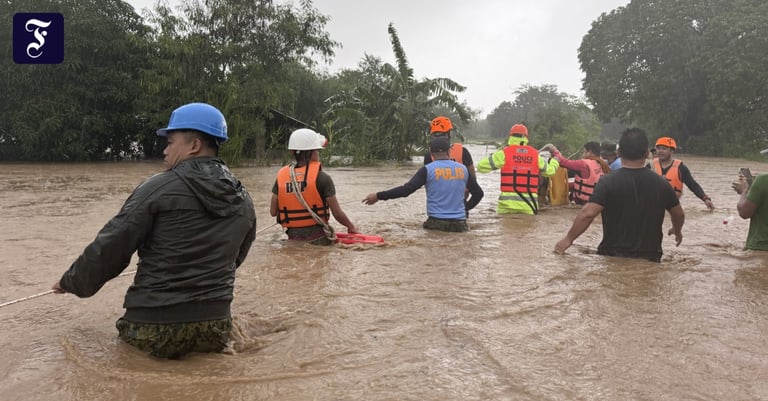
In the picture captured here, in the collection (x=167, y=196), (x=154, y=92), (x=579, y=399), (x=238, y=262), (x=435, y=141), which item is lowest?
(x=579, y=399)

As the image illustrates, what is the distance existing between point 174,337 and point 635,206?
13.9 ft

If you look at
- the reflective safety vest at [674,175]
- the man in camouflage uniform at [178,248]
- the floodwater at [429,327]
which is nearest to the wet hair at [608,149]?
the reflective safety vest at [674,175]

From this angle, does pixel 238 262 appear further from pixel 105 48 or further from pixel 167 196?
pixel 105 48

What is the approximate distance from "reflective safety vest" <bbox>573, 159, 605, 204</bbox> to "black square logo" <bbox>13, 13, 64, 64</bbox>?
2064 centimetres

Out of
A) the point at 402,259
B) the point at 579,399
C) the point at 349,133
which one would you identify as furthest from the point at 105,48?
the point at 579,399

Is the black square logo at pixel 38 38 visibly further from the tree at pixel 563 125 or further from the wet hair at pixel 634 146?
the tree at pixel 563 125

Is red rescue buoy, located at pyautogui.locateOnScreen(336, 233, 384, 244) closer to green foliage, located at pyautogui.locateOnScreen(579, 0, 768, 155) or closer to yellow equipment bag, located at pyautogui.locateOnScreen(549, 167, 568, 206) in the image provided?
yellow equipment bag, located at pyautogui.locateOnScreen(549, 167, 568, 206)

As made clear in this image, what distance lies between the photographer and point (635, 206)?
16.9 ft

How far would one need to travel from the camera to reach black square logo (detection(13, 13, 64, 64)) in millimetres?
20763

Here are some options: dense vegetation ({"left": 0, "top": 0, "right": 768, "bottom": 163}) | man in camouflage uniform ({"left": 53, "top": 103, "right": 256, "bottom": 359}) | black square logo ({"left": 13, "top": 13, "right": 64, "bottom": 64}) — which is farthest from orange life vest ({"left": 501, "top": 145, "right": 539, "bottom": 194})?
black square logo ({"left": 13, "top": 13, "right": 64, "bottom": 64})

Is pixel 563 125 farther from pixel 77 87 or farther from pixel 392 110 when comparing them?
pixel 77 87

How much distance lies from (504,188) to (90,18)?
2055 centimetres

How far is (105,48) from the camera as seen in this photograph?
74.3 feet

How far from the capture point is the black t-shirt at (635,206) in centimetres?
514
